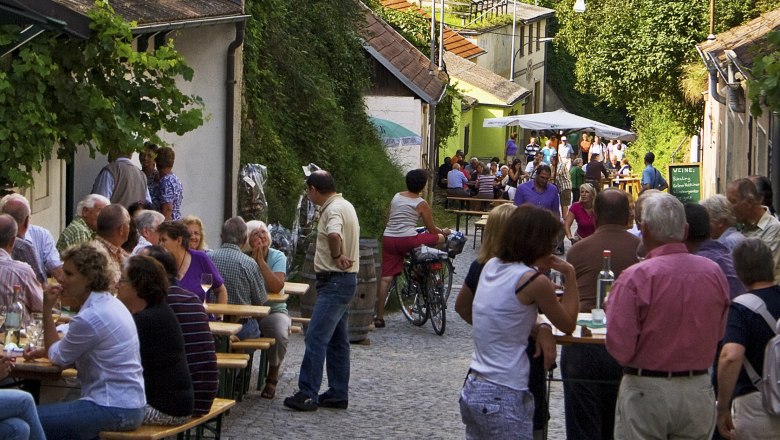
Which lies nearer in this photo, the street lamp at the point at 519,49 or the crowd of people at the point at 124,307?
the crowd of people at the point at 124,307

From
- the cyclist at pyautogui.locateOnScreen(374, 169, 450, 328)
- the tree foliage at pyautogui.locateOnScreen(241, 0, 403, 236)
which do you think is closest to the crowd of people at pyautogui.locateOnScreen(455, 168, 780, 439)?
the cyclist at pyautogui.locateOnScreen(374, 169, 450, 328)

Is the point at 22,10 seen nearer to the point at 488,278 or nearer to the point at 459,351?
the point at 488,278

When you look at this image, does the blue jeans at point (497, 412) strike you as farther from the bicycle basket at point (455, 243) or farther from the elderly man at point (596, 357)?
the bicycle basket at point (455, 243)

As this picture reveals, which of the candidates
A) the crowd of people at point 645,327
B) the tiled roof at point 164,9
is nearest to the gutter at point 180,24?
the tiled roof at point 164,9

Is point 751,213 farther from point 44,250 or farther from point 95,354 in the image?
point 44,250

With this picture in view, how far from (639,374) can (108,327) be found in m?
2.56

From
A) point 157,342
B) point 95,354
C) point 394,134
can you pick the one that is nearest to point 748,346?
point 157,342

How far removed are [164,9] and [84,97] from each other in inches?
129

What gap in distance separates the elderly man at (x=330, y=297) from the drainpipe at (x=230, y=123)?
750 cm

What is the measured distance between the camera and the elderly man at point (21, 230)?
900 cm

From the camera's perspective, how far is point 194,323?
25.2 feet

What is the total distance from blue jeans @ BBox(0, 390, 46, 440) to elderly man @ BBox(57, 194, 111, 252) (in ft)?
12.4

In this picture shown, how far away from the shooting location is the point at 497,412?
5.89 meters

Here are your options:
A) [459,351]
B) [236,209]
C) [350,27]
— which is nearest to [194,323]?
[459,351]
